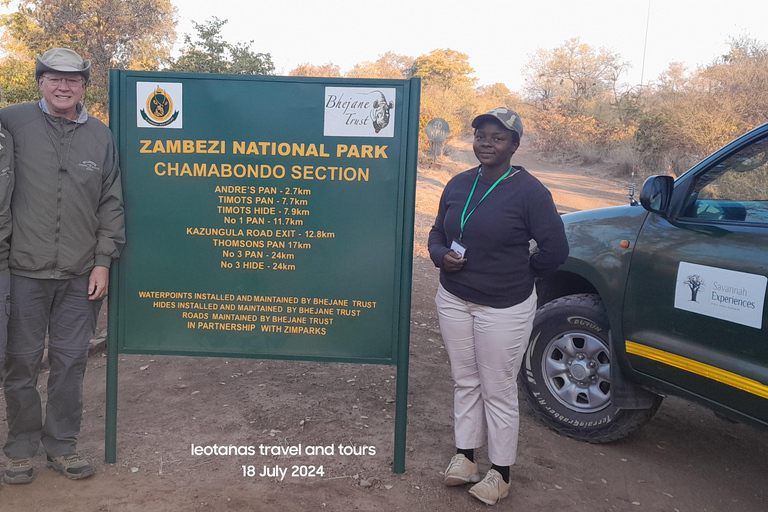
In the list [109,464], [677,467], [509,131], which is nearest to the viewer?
[509,131]

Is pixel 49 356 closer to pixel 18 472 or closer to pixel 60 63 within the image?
pixel 18 472

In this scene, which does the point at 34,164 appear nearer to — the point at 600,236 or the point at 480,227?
the point at 480,227

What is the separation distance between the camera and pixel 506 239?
3.05m

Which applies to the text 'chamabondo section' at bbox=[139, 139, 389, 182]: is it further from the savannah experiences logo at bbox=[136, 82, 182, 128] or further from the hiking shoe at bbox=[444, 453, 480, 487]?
the hiking shoe at bbox=[444, 453, 480, 487]

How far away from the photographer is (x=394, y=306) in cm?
347

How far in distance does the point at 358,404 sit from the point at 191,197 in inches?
72.2

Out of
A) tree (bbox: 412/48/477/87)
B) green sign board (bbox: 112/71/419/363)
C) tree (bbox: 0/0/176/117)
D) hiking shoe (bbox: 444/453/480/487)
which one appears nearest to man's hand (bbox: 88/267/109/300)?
green sign board (bbox: 112/71/419/363)

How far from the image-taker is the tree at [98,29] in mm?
23938

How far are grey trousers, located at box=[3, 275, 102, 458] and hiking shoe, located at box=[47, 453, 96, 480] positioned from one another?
0.13ft

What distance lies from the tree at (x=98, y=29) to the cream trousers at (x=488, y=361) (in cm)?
2132

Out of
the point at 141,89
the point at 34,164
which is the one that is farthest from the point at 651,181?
the point at 34,164

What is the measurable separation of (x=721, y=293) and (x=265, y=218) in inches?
89.1

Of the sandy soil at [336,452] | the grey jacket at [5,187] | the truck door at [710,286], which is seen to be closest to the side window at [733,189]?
the truck door at [710,286]

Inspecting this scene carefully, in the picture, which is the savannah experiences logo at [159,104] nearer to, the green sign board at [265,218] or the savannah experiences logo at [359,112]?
the green sign board at [265,218]
